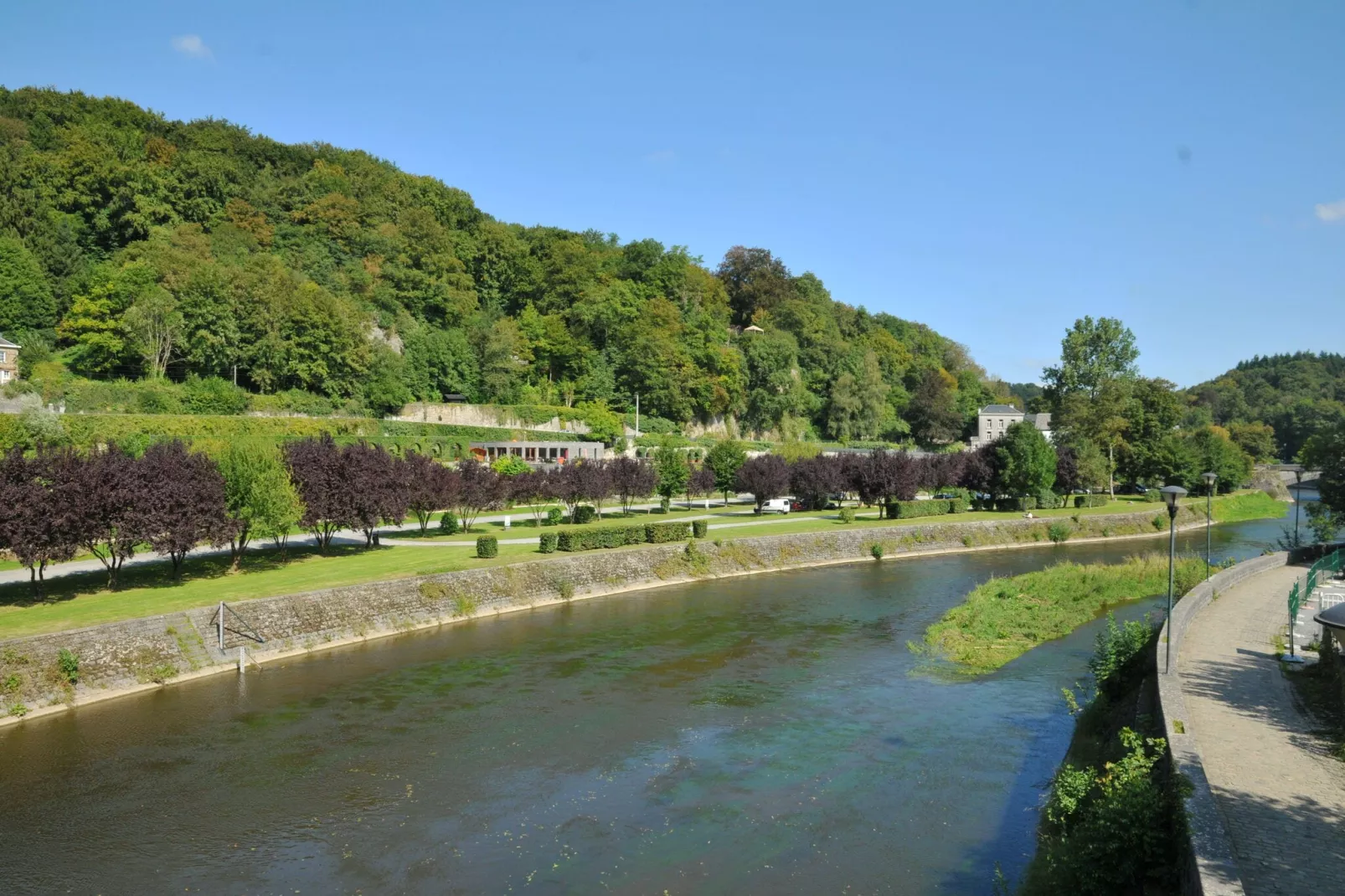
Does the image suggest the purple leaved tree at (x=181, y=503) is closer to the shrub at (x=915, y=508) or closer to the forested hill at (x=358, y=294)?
the forested hill at (x=358, y=294)

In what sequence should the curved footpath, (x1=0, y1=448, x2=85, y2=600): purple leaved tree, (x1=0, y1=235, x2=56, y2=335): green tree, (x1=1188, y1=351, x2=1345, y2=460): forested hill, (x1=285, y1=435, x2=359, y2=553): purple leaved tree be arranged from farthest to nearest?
(x1=1188, y1=351, x2=1345, y2=460): forested hill, (x1=0, y1=235, x2=56, y2=335): green tree, (x1=285, y1=435, x2=359, y2=553): purple leaved tree, (x1=0, y1=448, x2=85, y2=600): purple leaved tree, the curved footpath

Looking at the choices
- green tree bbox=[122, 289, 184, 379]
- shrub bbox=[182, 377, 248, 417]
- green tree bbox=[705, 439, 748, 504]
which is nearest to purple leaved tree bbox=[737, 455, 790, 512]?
green tree bbox=[705, 439, 748, 504]

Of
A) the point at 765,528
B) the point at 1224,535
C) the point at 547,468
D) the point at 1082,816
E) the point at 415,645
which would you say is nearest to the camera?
the point at 1082,816

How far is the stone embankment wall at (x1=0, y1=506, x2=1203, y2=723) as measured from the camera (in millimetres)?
20875

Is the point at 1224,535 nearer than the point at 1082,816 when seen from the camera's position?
No

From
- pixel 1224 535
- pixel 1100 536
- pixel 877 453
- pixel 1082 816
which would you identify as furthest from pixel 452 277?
pixel 1082 816

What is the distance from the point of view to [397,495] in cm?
3691

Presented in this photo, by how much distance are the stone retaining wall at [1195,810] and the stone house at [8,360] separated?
65059 millimetres

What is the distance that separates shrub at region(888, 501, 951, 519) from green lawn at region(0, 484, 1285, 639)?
42.7 feet

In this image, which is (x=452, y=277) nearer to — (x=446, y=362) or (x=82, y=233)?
(x=446, y=362)

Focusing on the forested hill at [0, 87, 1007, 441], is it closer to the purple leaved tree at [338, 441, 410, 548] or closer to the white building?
the white building

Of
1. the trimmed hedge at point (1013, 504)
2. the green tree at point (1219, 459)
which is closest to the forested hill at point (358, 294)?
the green tree at point (1219, 459)

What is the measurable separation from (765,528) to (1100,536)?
77.4 feet

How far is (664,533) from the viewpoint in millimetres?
41062
